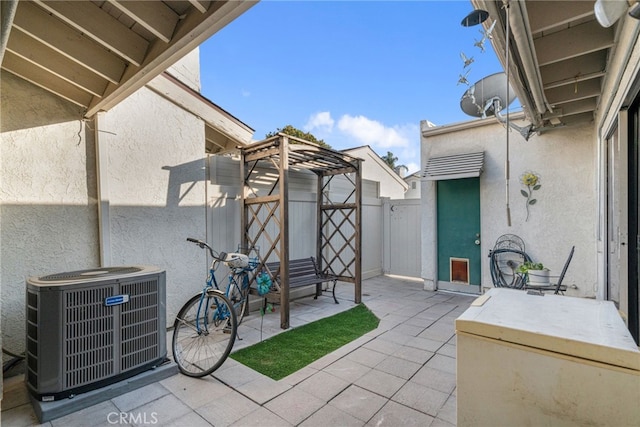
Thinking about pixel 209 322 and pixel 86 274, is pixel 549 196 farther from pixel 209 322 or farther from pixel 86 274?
pixel 86 274

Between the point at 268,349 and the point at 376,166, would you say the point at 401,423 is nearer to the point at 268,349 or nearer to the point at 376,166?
the point at 268,349

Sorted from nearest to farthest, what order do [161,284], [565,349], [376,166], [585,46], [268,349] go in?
[565,349]
[585,46]
[161,284]
[268,349]
[376,166]

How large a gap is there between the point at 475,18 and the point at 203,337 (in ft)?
11.8

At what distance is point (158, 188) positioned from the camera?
143 inches

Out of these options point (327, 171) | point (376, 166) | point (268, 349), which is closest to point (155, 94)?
point (327, 171)

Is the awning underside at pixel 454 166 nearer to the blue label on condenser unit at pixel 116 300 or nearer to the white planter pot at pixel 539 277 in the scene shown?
the white planter pot at pixel 539 277

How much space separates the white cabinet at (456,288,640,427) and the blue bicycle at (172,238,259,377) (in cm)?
198

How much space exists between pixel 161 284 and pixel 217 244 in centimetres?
160

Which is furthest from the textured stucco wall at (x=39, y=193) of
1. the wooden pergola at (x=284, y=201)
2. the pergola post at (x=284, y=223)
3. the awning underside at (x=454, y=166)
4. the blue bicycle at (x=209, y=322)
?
the awning underside at (x=454, y=166)

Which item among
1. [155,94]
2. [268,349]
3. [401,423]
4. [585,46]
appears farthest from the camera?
[155,94]

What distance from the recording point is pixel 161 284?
270 centimetres

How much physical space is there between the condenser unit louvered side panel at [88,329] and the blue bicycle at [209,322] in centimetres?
34

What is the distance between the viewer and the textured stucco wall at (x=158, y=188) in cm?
331

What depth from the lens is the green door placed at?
18.3 ft
